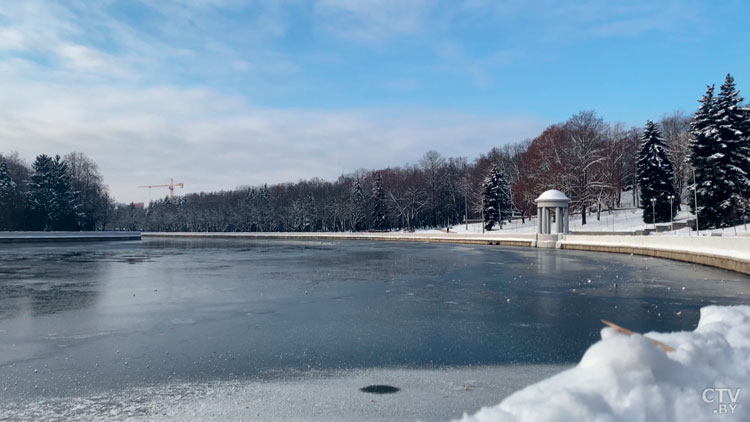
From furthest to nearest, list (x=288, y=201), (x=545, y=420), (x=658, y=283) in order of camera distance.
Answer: (x=288, y=201) → (x=658, y=283) → (x=545, y=420)

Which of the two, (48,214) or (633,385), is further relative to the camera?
A: (48,214)

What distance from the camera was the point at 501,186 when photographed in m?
80.6

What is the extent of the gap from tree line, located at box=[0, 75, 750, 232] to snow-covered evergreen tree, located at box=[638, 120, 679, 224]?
0.37 feet

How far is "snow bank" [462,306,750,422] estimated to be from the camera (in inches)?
113

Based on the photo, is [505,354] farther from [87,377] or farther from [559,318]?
[87,377]

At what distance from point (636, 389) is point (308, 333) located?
774 centimetres

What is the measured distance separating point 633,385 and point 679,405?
1.02 feet

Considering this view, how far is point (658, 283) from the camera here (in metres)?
17.9

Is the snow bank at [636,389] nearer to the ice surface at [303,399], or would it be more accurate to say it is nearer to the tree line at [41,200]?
the ice surface at [303,399]

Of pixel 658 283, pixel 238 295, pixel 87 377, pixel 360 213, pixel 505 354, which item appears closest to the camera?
pixel 87 377

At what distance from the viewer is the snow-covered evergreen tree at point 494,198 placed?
75438 mm

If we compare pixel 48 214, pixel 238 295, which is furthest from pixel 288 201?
pixel 238 295

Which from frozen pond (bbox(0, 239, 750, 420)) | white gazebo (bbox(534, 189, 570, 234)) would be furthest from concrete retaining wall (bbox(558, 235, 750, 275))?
white gazebo (bbox(534, 189, 570, 234))

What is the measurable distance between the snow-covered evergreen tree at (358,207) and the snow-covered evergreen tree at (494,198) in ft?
84.0
